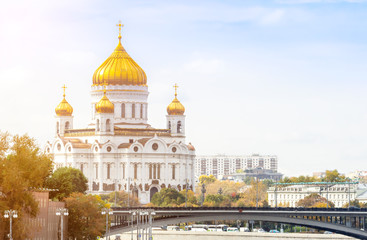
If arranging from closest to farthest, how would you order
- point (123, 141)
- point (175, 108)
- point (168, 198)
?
point (168, 198), point (123, 141), point (175, 108)

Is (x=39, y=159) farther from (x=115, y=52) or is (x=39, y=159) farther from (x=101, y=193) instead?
(x=115, y=52)

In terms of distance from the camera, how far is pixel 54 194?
109312 millimetres

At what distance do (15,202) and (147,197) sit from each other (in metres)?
84.0

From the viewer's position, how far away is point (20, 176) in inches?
3445

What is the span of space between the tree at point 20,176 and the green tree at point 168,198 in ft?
230

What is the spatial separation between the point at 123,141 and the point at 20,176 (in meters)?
88.2

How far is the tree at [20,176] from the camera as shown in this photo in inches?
3415

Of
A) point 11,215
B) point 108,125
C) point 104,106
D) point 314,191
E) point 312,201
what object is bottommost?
point 11,215

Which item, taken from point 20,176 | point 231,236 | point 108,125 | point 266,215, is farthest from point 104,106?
point 20,176

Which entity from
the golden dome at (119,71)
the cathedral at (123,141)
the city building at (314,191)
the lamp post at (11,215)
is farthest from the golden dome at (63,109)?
the lamp post at (11,215)

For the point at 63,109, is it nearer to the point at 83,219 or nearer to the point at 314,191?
the point at 314,191

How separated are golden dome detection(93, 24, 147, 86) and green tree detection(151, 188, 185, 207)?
59.8ft

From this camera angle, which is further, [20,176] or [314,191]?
[314,191]

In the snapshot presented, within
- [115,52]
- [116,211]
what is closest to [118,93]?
[115,52]
